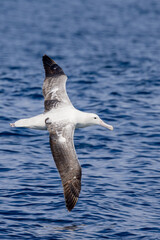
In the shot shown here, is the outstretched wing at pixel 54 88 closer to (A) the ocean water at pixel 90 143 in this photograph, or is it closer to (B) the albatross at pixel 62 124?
(B) the albatross at pixel 62 124

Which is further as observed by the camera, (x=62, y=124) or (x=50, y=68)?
(x=50, y=68)

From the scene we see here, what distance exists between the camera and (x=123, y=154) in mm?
13938

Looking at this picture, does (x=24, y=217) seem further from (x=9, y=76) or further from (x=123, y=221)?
(x=9, y=76)

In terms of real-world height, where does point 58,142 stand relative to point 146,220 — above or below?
above

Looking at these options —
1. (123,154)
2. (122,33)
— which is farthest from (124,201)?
(122,33)

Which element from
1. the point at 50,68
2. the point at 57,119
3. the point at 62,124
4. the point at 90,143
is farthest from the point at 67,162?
the point at 90,143

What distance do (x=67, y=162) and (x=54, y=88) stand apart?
3.21 meters

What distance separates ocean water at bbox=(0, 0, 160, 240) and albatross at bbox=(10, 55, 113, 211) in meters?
0.81

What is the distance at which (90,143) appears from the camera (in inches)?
581

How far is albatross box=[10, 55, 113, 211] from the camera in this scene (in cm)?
1014

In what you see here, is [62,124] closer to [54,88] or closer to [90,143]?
[54,88]

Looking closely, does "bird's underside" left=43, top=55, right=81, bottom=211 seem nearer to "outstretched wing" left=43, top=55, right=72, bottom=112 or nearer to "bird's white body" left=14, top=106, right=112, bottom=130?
"outstretched wing" left=43, top=55, right=72, bottom=112

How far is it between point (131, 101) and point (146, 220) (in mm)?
9462

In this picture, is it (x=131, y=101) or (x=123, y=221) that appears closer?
(x=123, y=221)
